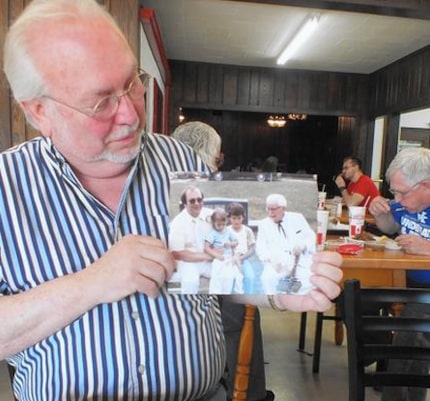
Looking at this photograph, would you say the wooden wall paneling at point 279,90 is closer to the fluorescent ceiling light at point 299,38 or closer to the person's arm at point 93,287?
the fluorescent ceiling light at point 299,38

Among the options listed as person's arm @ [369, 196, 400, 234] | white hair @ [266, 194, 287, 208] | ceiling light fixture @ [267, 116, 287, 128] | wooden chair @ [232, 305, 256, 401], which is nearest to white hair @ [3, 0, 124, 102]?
white hair @ [266, 194, 287, 208]

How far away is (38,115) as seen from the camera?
81 cm

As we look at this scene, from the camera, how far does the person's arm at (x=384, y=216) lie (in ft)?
7.82

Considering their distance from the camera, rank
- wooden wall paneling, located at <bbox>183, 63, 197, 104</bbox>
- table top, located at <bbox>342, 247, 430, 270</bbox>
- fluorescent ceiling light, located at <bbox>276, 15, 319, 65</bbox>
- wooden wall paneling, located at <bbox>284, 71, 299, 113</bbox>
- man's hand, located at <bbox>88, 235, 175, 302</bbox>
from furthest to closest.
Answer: wooden wall paneling, located at <bbox>284, 71, 299, 113</bbox> → wooden wall paneling, located at <bbox>183, 63, 197, 104</bbox> → fluorescent ceiling light, located at <bbox>276, 15, 319, 65</bbox> → table top, located at <bbox>342, 247, 430, 270</bbox> → man's hand, located at <bbox>88, 235, 175, 302</bbox>

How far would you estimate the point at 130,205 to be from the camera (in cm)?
85

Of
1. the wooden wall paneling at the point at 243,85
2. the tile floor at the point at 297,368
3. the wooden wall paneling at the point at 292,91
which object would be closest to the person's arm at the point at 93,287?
the tile floor at the point at 297,368

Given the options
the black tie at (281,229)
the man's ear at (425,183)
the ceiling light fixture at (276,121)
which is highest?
the ceiling light fixture at (276,121)

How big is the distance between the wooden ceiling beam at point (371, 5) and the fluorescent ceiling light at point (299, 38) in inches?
20.6

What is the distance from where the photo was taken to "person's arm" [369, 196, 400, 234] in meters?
2.38

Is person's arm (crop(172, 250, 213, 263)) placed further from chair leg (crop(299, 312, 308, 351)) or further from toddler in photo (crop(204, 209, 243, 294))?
chair leg (crop(299, 312, 308, 351))

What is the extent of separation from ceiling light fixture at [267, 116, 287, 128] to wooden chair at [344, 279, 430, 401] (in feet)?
31.5

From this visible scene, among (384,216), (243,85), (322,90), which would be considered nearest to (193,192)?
(384,216)

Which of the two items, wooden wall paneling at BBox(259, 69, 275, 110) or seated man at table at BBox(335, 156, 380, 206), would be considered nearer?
seated man at table at BBox(335, 156, 380, 206)

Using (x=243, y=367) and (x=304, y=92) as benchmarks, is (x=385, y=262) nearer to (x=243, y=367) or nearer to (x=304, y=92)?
(x=243, y=367)
